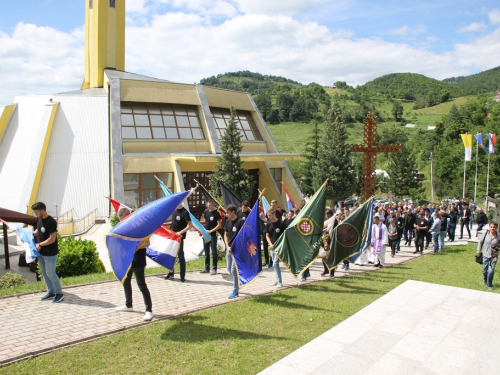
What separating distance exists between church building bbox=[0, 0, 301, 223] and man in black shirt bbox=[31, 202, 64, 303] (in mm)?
13443

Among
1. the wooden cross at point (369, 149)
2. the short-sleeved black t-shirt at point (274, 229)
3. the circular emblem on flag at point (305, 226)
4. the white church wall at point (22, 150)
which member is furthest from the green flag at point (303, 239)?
the wooden cross at point (369, 149)

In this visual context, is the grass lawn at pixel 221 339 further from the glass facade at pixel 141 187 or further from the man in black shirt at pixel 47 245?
the glass facade at pixel 141 187

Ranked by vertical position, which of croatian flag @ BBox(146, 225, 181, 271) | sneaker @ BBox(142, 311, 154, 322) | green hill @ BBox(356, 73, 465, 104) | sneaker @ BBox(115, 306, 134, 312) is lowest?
sneaker @ BBox(115, 306, 134, 312)

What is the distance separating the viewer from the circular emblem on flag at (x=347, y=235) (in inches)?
392

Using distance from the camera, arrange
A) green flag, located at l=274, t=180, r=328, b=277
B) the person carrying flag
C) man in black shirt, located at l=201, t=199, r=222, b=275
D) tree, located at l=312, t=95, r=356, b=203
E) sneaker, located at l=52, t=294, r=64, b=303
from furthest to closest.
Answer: tree, located at l=312, t=95, r=356, b=203, man in black shirt, located at l=201, t=199, r=222, b=275, green flag, located at l=274, t=180, r=328, b=277, sneaker, located at l=52, t=294, r=64, b=303, the person carrying flag

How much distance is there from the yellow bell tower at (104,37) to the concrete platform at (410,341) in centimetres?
2676

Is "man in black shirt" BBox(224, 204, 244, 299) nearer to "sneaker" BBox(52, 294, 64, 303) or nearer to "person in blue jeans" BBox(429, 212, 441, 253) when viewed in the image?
"sneaker" BBox(52, 294, 64, 303)

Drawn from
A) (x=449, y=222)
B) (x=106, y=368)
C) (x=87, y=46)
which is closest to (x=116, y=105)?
(x=87, y=46)

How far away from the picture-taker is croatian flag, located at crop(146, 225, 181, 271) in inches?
324

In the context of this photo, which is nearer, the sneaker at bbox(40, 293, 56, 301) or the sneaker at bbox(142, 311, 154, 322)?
the sneaker at bbox(142, 311, 154, 322)

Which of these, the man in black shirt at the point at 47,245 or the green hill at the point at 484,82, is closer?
the man in black shirt at the point at 47,245

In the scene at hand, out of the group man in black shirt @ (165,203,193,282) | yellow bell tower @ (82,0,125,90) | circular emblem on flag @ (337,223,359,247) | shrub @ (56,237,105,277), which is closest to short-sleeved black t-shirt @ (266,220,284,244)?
circular emblem on flag @ (337,223,359,247)

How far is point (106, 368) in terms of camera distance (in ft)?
15.7

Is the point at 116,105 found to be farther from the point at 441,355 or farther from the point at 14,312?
the point at 441,355
